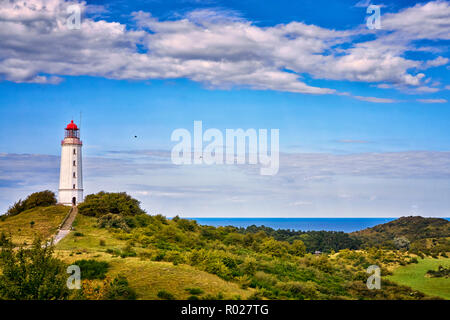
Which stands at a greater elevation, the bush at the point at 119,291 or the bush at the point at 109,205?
the bush at the point at 109,205

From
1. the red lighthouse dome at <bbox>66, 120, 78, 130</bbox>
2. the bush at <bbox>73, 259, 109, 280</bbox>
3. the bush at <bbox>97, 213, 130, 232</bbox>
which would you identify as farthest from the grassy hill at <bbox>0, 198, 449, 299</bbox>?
the red lighthouse dome at <bbox>66, 120, 78, 130</bbox>

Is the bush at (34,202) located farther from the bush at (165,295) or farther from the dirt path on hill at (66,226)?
the bush at (165,295)

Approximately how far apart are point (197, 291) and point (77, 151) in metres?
37.5

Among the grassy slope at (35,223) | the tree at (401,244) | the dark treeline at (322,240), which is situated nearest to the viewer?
the grassy slope at (35,223)

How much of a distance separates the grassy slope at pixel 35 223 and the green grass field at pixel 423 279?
3405 centimetres

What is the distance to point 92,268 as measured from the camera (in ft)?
87.5

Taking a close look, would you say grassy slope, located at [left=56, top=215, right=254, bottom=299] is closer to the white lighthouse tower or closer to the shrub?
the shrub

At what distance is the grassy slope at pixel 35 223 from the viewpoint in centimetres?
4403

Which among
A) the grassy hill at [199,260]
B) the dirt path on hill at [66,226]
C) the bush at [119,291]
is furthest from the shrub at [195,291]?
the dirt path on hill at [66,226]

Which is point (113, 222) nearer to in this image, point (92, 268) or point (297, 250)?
point (297, 250)

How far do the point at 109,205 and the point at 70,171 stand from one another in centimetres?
722
